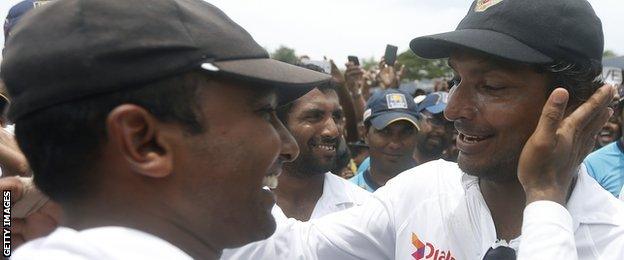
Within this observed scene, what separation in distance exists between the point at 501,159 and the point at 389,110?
13.6 feet

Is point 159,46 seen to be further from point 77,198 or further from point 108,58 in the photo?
point 77,198

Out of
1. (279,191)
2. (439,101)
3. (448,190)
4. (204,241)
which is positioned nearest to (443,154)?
(439,101)

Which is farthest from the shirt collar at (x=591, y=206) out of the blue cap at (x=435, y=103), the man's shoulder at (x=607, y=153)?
the blue cap at (x=435, y=103)

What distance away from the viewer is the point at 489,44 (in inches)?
88.3

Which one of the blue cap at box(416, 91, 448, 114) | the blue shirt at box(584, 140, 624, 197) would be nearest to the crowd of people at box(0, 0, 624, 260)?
the blue shirt at box(584, 140, 624, 197)

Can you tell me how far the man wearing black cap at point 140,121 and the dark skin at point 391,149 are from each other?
455 centimetres

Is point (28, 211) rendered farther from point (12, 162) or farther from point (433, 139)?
point (433, 139)

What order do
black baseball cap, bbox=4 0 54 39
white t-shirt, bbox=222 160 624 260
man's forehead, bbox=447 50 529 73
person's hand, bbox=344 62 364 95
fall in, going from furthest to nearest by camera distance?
person's hand, bbox=344 62 364 95, black baseball cap, bbox=4 0 54 39, man's forehead, bbox=447 50 529 73, white t-shirt, bbox=222 160 624 260

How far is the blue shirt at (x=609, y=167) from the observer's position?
530cm

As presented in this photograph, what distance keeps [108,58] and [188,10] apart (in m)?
0.20

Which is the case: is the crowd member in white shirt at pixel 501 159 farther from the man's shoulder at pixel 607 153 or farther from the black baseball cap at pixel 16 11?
the man's shoulder at pixel 607 153

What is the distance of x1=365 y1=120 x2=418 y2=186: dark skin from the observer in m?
6.08

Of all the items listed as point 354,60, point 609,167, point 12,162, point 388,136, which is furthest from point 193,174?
point 354,60

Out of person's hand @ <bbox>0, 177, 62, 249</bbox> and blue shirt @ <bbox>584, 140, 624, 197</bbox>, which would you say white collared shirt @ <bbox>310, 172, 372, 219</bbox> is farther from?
person's hand @ <bbox>0, 177, 62, 249</bbox>
